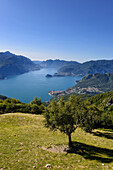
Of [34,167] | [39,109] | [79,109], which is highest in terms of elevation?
[79,109]

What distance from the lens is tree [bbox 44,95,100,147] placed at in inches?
812

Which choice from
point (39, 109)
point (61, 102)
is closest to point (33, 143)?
point (61, 102)

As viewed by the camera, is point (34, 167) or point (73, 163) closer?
point (34, 167)

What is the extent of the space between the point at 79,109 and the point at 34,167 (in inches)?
541

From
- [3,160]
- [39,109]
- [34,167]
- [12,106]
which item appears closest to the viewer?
[34,167]

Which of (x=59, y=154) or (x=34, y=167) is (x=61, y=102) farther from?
(x=34, y=167)

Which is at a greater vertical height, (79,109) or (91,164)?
(79,109)

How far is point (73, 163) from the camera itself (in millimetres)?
17312

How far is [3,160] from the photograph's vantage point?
1636cm

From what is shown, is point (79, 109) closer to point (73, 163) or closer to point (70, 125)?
point (70, 125)

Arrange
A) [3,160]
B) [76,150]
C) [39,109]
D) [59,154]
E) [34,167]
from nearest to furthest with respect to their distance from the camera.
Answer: [34,167] → [3,160] → [59,154] → [76,150] → [39,109]

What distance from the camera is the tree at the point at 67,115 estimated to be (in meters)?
20.6

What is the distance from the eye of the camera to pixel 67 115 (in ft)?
67.8

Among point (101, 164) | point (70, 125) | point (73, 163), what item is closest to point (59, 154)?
point (73, 163)
